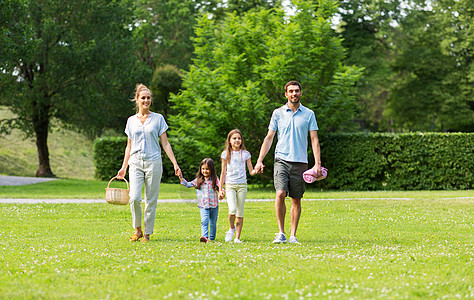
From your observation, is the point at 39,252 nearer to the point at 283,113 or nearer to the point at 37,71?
the point at 283,113

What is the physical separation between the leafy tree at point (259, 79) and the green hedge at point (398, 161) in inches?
77.5

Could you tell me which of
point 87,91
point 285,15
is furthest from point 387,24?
point 87,91

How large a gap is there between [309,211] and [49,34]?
19.9m

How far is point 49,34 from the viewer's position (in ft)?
96.4

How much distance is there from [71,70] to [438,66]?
2739 centimetres

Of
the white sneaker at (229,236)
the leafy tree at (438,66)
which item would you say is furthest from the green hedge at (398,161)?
the leafy tree at (438,66)

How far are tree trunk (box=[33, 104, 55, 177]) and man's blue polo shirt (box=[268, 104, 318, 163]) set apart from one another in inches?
950

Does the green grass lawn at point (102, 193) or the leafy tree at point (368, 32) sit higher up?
the leafy tree at point (368, 32)

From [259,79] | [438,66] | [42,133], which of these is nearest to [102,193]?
[259,79]

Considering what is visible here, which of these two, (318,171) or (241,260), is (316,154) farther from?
(241,260)

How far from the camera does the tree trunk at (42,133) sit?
30.8 metres

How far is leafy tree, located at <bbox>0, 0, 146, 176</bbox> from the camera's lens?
29453mm

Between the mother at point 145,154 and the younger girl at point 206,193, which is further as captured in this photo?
the younger girl at point 206,193

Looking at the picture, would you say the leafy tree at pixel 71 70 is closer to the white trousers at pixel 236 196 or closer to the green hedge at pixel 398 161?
the green hedge at pixel 398 161
